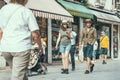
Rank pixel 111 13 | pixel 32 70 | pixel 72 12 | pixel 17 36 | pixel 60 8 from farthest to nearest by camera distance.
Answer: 1. pixel 111 13
2. pixel 72 12
3. pixel 60 8
4. pixel 32 70
5. pixel 17 36

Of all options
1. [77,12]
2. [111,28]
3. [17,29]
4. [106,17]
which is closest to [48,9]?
[77,12]

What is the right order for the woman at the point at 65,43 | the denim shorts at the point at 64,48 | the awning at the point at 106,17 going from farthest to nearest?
the awning at the point at 106,17, the denim shorts at the point at 64,48, the woman at the point at 65,43

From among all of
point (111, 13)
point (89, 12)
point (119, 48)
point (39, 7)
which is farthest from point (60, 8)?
point (119, 48)

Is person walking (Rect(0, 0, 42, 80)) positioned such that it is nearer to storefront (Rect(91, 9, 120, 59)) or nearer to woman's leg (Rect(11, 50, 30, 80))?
woman's leg (Rect(11, 50, 30, 80))

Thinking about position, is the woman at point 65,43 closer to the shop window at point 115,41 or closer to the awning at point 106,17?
the awning at point 106,17

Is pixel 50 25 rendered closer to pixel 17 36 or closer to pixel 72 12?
pixel 72 12

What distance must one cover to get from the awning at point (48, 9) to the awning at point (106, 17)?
23.8ft

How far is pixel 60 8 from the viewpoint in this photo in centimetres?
2327

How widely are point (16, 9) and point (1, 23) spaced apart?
34 centimetres

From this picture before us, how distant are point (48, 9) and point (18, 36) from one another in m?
15.2

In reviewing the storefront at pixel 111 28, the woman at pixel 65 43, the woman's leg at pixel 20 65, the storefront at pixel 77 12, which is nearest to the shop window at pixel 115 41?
the storefront at pixel 111 28

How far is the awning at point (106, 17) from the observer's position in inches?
1210

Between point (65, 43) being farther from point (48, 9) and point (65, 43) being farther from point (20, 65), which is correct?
point (20, 65)

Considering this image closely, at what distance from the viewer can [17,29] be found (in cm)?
640
